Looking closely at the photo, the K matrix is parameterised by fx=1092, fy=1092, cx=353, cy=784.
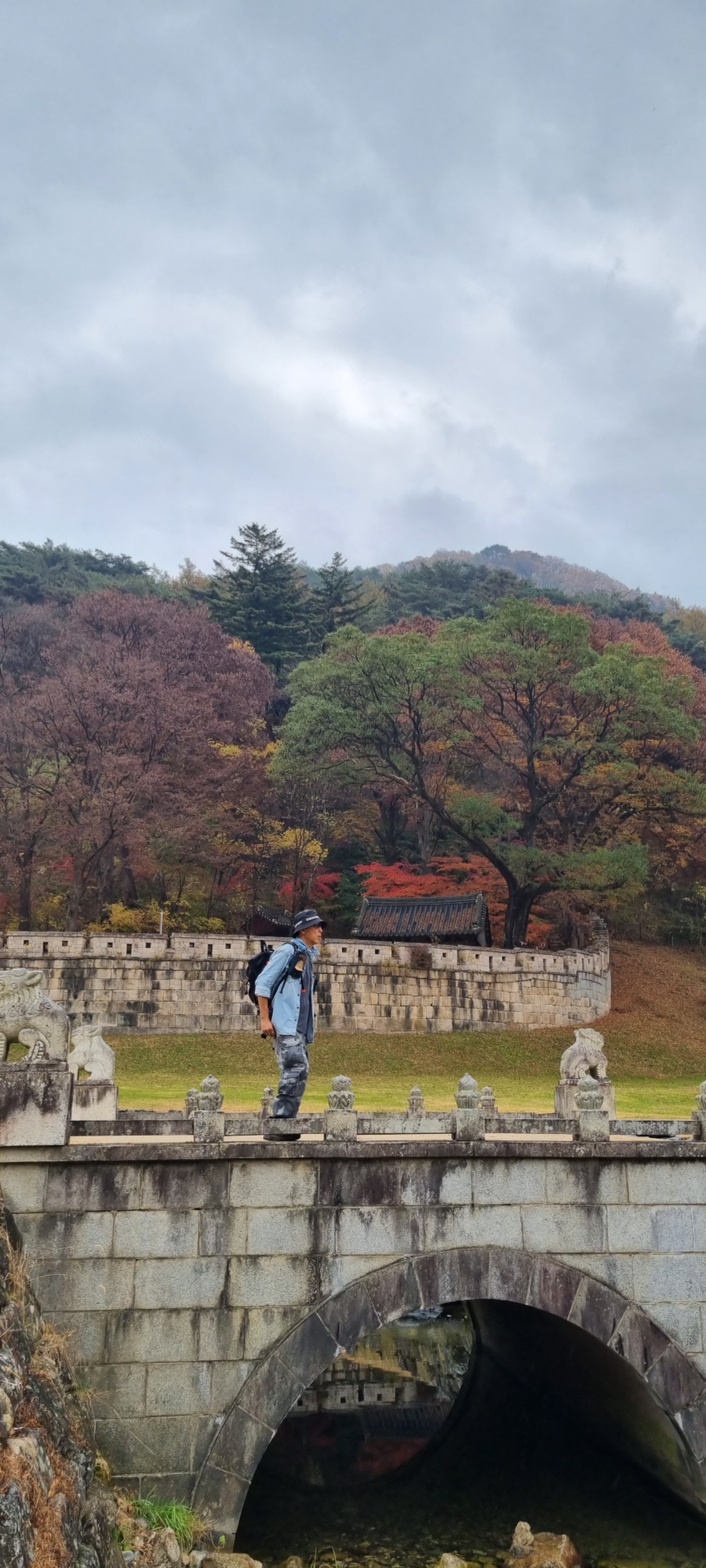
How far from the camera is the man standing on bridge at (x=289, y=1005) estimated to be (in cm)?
924

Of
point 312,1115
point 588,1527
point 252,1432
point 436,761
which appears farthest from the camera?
point 436,761

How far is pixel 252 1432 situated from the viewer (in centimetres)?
861

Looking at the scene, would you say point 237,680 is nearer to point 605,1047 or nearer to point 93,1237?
point 605,1047

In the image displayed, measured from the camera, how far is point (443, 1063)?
27.7 metres

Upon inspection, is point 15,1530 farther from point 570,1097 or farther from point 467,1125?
point 570,1097

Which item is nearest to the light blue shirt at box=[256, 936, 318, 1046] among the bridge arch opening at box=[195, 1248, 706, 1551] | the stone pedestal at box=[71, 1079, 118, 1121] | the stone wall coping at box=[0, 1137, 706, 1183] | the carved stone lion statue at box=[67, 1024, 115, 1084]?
the stone wall coping at box=[0, 1137, 706, 1183]

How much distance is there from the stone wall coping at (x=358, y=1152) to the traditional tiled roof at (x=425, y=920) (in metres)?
22.6

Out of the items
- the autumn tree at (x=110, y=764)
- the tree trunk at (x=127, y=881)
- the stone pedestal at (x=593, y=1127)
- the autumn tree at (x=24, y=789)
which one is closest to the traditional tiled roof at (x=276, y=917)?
the autumn tree at (x=110, y=764)

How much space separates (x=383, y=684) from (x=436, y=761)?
493 centimetres

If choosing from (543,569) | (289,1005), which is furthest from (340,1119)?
(543,569)

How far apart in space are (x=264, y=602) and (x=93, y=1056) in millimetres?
40982

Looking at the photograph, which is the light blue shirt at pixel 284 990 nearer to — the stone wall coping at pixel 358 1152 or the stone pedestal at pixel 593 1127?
the stone wall coping at pixel 358 1152

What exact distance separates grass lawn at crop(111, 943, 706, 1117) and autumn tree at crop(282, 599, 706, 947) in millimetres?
4554

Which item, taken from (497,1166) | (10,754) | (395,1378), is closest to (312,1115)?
(497,1166)
